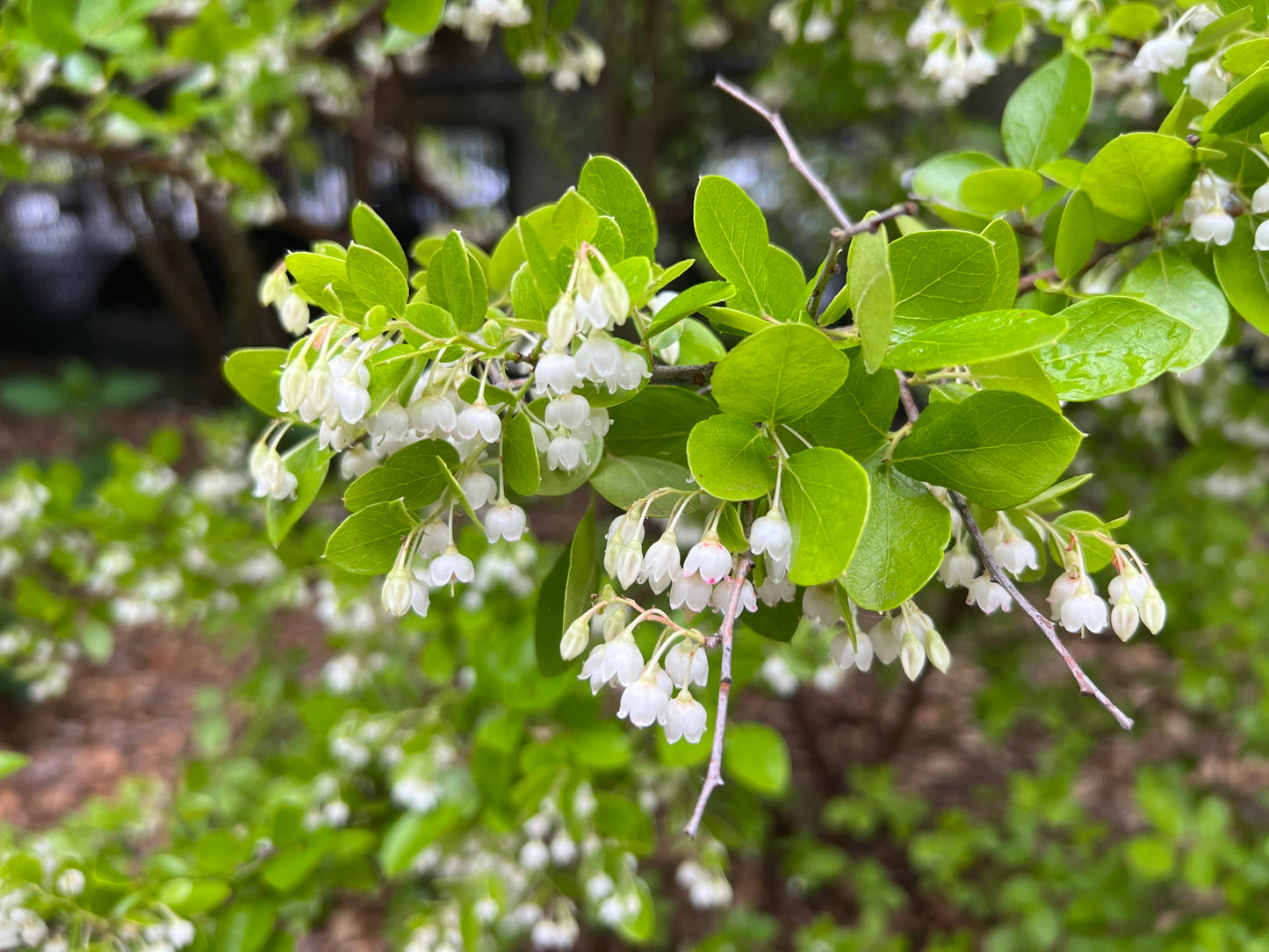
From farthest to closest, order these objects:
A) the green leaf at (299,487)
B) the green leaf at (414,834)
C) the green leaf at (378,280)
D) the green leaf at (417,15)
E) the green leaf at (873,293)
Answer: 1. the green leaf at (414,834)
2. the green leaf at (417,15)
3. the green leaf at (299,487)
4. the green leaf at (378,280)
5. the green leaf at (873,293)

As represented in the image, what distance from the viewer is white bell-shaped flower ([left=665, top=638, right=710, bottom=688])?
0.54 m

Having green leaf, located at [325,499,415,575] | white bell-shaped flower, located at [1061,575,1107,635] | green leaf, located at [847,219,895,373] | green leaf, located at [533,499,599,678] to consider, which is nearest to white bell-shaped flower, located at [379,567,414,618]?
green leaf, located at [325,499,415,575]

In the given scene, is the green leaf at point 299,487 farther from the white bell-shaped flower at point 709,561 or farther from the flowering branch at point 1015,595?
the flowering branch at point 1015,595

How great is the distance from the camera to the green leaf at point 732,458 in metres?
0.51

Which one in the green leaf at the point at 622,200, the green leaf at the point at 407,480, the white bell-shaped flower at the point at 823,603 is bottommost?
the white bell-shaped flower at the point at 823,603

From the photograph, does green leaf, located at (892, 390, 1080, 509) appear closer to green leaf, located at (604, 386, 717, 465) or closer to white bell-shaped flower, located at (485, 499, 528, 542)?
green leaf, located at (604, 386, 717, 465)

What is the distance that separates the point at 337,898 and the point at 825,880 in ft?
4.69

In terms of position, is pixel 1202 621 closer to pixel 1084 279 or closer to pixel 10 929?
pixel 1084 279

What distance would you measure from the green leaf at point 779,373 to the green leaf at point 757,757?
881 mm

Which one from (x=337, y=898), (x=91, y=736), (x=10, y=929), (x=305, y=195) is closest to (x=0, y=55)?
(x=10, y=929)

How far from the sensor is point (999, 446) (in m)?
0.52

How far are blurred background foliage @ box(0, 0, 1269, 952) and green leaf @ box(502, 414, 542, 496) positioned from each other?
65cm

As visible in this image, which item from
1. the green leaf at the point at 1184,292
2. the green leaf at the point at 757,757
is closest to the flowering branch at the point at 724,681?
the green leaf at the point at 1184,292

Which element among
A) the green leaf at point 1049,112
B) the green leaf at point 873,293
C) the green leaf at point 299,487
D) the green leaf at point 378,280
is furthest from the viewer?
the green leaf at point 1049,112
